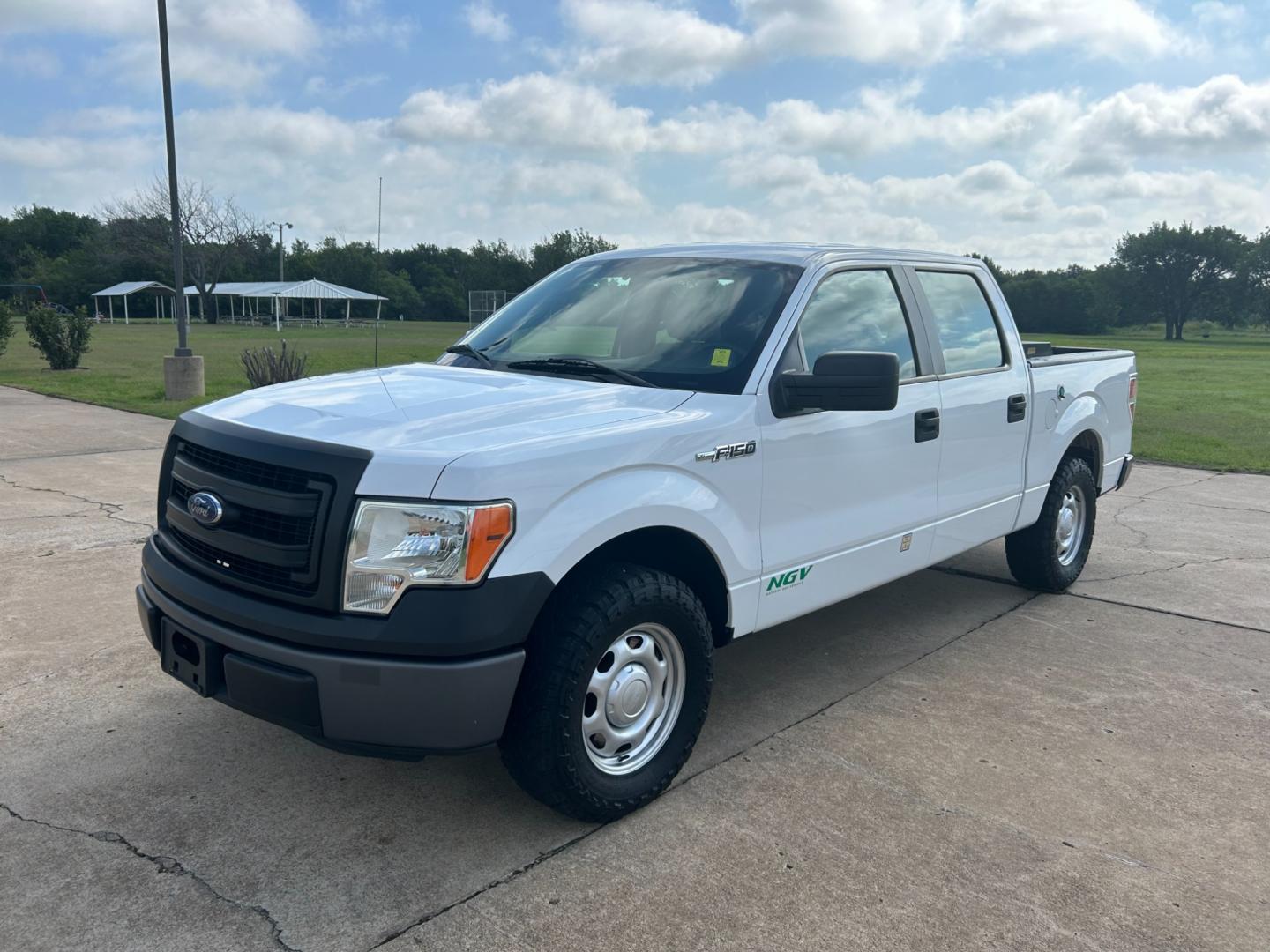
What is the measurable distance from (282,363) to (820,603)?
12.1m

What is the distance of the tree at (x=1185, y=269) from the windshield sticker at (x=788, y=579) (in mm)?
101039

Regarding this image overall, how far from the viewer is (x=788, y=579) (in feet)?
12.8

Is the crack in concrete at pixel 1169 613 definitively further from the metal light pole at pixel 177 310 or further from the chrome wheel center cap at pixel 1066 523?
the metal light pole at pixel 177 310

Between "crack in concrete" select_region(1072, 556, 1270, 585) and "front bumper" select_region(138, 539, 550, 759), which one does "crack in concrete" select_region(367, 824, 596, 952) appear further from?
"crack in concrete" select_region(1072, 556, 1270, 585)

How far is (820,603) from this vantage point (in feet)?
13.6

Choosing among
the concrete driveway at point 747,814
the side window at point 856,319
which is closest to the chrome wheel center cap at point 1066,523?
the concrete driveway at point 747,814

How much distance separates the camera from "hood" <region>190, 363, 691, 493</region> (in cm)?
297

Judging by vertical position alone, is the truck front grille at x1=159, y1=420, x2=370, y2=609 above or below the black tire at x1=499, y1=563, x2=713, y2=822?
above

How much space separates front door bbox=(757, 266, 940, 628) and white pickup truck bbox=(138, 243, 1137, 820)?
13 millimetres

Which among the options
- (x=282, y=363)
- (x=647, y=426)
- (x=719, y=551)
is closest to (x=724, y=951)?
(x=719, y=551)

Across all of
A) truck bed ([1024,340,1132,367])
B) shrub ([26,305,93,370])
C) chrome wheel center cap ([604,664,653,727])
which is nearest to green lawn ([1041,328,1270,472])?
truck bed ([1024,340,1132,367])

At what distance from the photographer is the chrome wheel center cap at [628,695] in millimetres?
3281

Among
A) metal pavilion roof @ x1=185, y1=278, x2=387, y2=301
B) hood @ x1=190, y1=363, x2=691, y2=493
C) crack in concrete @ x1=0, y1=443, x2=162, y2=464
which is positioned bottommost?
crack in concrete @ x1=0, y1=443, x2=162, y2=464

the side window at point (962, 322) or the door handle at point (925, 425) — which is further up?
the side window at point (962, 322)
